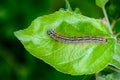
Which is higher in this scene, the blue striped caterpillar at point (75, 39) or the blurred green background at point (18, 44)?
the blurred green background at point (18, 44)

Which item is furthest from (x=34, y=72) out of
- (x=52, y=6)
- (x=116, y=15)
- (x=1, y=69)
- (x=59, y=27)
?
(x=59, y=27)

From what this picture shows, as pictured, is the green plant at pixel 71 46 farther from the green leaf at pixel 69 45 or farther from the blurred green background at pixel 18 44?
the blurred green background at pixel 18 44

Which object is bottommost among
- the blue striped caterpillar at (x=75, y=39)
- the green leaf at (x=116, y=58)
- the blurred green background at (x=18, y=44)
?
the green leaf at (x=116, y=58)

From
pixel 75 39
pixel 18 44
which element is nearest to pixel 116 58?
pixel 75 39

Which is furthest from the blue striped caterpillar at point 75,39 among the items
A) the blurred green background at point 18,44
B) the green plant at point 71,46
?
the blurred green background at point 18,44

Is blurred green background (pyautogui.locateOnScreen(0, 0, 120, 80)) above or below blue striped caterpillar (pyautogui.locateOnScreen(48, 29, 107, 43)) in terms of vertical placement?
above

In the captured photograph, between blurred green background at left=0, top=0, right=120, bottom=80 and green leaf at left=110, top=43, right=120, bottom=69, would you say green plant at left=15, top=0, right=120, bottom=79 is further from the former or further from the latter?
blurred green background at left=0, top=0, right=120, bottom=80

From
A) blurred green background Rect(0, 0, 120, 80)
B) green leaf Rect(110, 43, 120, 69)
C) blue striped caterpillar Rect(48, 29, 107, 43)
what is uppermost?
blurred green background Rect(0, 0, 120, 80)

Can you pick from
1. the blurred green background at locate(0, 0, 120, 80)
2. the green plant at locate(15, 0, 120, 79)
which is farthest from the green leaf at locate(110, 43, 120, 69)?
the blurred green background at locate(0, 0, 120, 80)
